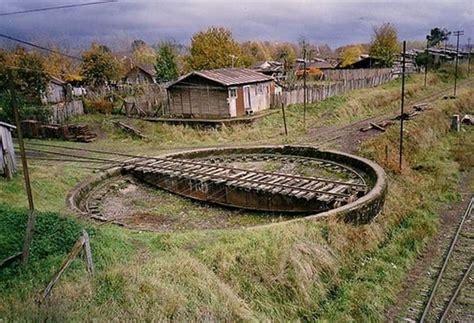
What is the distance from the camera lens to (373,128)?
25469 millimetres

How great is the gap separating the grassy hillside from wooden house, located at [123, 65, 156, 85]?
3919 centimetres

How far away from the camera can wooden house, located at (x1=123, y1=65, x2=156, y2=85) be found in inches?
2133

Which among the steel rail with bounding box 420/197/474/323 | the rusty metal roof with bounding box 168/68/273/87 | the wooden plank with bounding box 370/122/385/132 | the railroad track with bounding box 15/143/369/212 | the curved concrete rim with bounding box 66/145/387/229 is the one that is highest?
the rusty metal roof with bounding box 168/68/273/87

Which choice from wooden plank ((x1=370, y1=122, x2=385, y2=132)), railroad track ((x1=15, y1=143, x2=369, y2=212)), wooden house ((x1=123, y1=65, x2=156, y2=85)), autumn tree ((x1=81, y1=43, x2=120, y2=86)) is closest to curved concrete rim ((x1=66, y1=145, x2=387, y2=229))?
railroad track ((x1=15, y1=143, x2=369, y2=212))

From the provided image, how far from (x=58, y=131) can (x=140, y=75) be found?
1216 inches

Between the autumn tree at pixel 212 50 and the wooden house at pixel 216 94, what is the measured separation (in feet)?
48.1

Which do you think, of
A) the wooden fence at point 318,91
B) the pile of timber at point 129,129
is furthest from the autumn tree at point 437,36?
the pile of timber at point 129,129

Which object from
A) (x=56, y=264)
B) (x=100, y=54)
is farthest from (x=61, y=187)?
(x=100, y=54)

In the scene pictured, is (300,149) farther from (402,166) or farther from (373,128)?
(373,128)

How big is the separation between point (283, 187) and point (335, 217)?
3712 millimetres

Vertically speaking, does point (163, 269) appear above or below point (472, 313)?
above

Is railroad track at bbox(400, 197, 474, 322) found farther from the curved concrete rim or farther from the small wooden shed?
the small wooden shed

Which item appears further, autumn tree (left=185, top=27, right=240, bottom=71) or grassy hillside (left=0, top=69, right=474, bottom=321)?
autumn tree (left=185, top=27, right=240, bottom=71)

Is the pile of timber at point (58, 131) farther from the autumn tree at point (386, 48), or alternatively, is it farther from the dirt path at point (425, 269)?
the autumn tree at point (386, 48)
